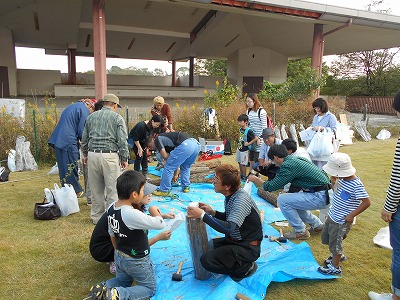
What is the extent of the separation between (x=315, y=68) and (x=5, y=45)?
16.2m

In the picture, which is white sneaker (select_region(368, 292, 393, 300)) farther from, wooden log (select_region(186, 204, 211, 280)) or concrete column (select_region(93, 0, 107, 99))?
concrete column (select_region(93, 0, 107, 99))

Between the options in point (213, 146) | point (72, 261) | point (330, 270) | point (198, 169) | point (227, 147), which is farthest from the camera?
point (227, 147)

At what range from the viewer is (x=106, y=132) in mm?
3957

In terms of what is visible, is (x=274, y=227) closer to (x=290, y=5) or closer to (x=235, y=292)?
(x=235, y=292)

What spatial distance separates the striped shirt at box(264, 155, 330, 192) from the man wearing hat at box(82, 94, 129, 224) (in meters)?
1.94

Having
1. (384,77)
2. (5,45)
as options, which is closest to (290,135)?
(5,45)

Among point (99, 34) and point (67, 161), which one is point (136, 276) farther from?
point (99, 34)

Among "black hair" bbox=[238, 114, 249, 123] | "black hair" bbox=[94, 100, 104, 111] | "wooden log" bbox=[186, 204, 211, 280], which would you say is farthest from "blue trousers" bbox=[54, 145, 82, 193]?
"black hair" bbox=[238, 114, 249, 123]

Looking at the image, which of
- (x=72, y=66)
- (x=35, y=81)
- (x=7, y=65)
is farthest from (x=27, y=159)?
(x=35, y=81)

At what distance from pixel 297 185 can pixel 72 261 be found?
107 inches

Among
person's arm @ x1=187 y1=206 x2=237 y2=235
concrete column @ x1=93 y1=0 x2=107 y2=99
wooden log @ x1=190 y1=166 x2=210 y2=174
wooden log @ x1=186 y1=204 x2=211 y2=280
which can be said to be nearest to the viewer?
person's arm @ x1=187 y1=206 x2=237 y2=235

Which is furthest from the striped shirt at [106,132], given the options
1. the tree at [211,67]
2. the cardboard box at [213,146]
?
the tree at [211,67]

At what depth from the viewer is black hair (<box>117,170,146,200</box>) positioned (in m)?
2.37

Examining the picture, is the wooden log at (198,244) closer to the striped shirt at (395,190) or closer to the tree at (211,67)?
the striped shirt at (395,190)
